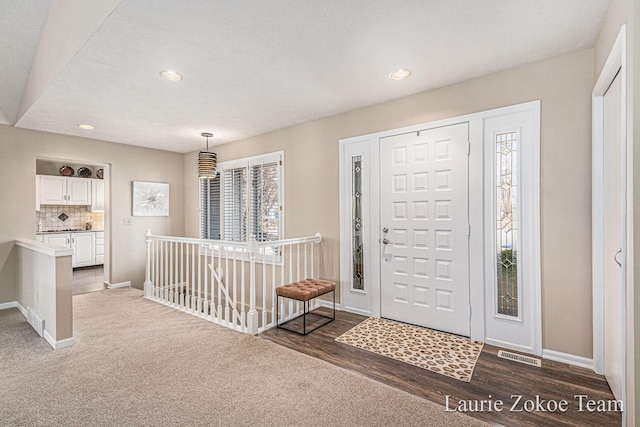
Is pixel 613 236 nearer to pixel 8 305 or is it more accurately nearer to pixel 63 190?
pixel 8 305

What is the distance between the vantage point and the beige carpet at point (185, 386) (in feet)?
6.14

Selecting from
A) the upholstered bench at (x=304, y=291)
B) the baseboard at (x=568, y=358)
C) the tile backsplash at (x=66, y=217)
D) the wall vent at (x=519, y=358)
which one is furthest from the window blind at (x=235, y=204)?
the tile backsplash at (x=66, y=217)

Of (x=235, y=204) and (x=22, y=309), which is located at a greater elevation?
(x=235, y=204)

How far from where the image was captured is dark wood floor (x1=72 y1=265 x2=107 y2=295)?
17.2 feet

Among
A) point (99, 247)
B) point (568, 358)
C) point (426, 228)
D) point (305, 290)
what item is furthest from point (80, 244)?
point (568, 358)

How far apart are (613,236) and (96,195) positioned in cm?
943

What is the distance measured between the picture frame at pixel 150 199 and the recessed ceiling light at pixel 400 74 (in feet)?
15.8

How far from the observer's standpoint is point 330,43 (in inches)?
90.4

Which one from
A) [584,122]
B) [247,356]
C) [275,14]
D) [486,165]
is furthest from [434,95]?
[247,356]

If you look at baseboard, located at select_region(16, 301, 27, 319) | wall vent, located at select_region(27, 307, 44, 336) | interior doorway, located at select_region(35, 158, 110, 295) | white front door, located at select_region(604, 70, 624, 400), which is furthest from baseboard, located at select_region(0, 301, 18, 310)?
white front door, located at select_region(604, 70, 624, 400)

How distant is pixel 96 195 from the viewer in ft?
24.8

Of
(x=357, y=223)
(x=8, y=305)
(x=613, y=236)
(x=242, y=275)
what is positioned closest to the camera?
(x=613, y=236)

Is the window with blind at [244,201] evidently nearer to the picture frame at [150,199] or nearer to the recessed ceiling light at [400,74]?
the picture frame at [150,199]

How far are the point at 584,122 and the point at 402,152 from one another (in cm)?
153
